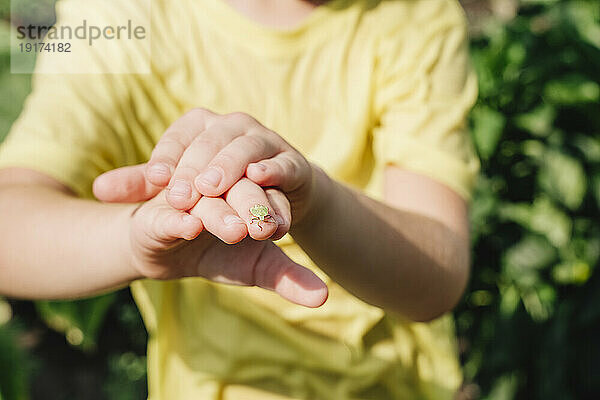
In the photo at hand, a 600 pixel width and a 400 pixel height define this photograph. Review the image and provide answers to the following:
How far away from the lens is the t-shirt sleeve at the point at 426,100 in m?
0.86

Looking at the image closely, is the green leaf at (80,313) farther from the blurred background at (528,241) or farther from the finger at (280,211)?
the finger at (280,211)

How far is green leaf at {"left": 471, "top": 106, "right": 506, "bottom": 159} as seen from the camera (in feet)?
6.02

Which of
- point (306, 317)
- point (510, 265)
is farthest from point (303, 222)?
point (510, 265)

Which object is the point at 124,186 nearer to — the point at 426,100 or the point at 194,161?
the point at 194,161

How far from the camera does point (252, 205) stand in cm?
51

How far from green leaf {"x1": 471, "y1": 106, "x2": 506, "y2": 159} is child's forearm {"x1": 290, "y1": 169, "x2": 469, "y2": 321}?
3.46 feet

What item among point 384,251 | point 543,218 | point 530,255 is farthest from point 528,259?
point 384,251

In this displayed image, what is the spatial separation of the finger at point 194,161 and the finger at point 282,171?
42 mm

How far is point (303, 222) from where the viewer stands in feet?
2.16

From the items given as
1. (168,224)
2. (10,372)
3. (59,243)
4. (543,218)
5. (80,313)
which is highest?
(168,224)

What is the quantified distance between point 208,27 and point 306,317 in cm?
38

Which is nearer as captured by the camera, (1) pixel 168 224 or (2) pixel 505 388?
(1) pixel 168 224

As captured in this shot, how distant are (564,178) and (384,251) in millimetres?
1249

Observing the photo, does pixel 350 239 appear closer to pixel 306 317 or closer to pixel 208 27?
pixel 306 317
